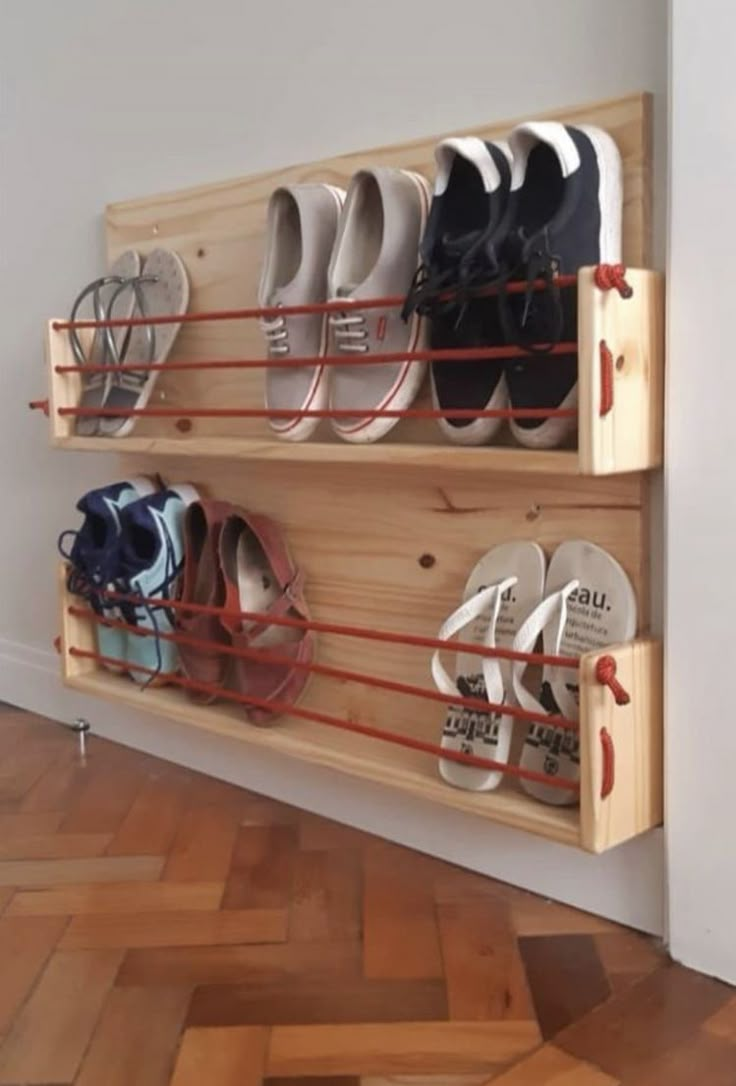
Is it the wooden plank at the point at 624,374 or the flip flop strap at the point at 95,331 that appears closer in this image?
the wooden plank at the point at 624,374

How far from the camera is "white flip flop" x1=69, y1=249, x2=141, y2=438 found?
1.59 meters

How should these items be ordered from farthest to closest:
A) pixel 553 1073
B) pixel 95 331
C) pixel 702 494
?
1. pixel 95 331
2. pixel 702 494
3. pixel 553 1073

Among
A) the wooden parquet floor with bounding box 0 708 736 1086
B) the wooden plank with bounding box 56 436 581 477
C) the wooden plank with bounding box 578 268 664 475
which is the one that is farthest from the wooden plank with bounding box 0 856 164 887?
the wooden plank with bounding box 578 268 664 475

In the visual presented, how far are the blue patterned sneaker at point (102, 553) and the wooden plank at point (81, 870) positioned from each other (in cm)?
29

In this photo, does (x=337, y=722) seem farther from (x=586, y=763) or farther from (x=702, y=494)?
(x=702, y=494)

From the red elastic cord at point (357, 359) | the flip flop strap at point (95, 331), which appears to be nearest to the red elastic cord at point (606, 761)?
the red elastic cord at point (357, 359)

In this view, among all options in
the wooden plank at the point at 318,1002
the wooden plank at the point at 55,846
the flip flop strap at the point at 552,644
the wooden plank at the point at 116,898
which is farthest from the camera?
the wooden plank at the point at 55,846

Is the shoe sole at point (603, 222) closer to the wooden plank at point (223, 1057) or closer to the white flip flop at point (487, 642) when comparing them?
the white flip flop at point (487, 642)

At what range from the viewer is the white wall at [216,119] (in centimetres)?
120

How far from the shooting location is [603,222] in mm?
1091

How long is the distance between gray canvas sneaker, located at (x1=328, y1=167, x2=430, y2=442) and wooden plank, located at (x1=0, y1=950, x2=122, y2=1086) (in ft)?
1.98

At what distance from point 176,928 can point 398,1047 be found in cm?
32

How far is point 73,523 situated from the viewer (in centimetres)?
186

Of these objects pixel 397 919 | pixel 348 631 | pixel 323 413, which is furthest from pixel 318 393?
pixel 397 919
